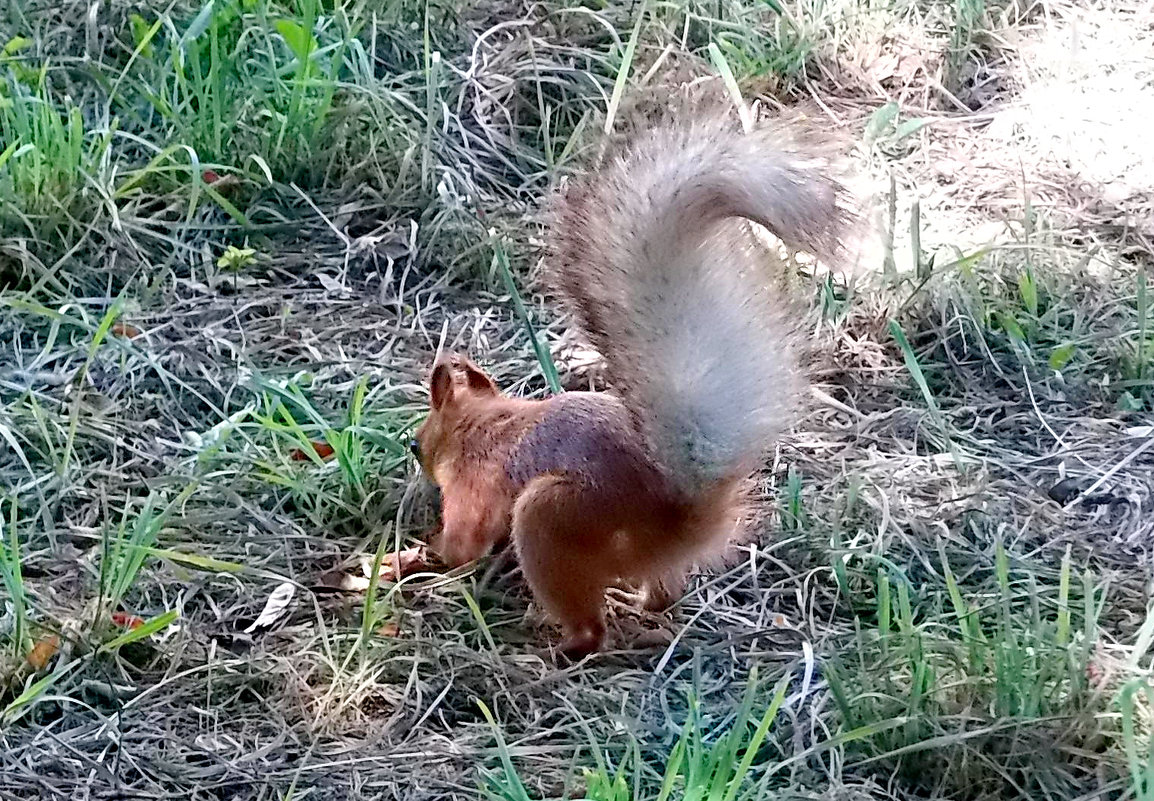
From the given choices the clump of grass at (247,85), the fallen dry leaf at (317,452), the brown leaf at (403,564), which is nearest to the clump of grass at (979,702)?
the brown leaf at (403,564)

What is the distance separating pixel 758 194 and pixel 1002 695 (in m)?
0.74

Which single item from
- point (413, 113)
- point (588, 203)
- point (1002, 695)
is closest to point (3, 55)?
point (413, 113)

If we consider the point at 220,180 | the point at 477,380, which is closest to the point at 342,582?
the point at 477,380

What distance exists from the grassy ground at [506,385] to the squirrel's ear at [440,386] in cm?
16

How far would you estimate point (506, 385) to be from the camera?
2.69 m

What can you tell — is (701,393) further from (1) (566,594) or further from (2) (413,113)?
(2) (413,113)

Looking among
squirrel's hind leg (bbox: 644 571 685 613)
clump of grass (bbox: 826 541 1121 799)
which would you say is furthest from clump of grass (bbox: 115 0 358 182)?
clump of grass (bbox: 826 541 1121 799)

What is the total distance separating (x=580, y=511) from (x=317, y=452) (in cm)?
66

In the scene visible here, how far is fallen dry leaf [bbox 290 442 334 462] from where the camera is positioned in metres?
2.44

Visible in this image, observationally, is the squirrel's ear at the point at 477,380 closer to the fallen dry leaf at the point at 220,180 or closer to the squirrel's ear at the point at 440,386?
the squirrel's ear at the point at 440,386

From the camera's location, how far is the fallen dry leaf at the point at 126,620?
81.8 inches

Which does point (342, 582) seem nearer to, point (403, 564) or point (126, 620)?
point (403, 564)

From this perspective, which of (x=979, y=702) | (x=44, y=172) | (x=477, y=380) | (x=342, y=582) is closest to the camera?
(x=979, y=702)

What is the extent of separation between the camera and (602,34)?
349 cm
